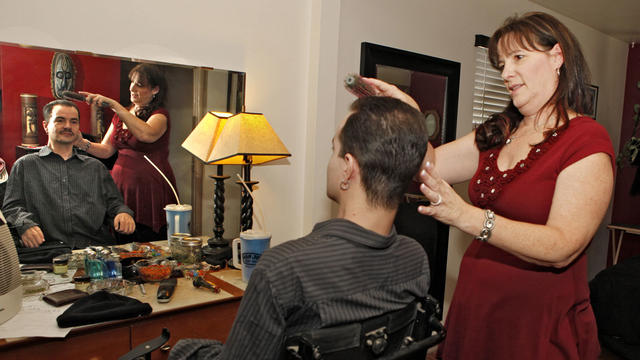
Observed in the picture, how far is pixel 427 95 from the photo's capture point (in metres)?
3.06

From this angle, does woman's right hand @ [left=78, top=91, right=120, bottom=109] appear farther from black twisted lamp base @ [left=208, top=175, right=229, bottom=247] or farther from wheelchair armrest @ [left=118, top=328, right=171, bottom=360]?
wheelchair armrest @ [left=118, top=328, right=171, bottom=360]

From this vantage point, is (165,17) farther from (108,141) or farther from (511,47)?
(511,47)

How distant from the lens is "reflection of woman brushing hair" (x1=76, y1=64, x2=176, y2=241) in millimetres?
1906

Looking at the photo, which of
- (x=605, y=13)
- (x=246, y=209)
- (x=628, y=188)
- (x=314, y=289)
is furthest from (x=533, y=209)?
(x=628, y=188)

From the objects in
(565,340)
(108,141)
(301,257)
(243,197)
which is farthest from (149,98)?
(565,340)

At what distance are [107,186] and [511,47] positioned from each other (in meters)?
1.67

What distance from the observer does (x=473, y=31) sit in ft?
10.8

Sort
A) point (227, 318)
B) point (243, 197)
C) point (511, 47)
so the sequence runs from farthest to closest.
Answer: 1. point (243, 197)
2. point (227, 318)
3. point (511, 47)

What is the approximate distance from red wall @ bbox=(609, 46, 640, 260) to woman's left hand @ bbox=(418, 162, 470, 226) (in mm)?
4732

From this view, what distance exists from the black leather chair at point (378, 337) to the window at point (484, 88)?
2.68 meters

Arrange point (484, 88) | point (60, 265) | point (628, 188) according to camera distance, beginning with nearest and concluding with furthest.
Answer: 1. point (60, 265)
2. point (484, 88)
3. point (628, 188)

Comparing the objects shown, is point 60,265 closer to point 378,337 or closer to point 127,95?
point 127,95

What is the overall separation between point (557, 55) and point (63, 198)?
1.88 m

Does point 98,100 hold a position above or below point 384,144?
above
